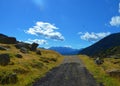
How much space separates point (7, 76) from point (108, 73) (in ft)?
57.3

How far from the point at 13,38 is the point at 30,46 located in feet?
26.7

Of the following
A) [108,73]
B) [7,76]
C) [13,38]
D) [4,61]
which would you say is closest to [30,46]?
[13,38]

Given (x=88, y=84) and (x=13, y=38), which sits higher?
(x=13, y=38)

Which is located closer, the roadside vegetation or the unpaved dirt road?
the unpaved dirt road

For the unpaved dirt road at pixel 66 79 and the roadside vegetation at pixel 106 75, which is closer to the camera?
the unpaved dirt road at pixel 66 79

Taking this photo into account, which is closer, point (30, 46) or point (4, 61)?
point (4, 61)

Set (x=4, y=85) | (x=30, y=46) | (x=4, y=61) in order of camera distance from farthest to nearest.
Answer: (x=30, y=46) < (x=4, y=61) < (x=4, y=85)

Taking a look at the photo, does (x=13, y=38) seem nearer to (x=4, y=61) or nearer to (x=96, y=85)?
(x=4, y=61)

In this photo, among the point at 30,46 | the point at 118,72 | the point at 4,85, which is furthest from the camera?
the point at 30,46

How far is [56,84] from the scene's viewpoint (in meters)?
28.9

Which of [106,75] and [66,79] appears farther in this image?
[106,75]

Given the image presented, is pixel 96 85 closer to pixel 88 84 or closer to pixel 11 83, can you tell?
pixel 88 84

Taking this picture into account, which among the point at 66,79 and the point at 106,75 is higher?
the point at 106,75

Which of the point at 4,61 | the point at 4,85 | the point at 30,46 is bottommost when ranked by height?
the point at 4,85
